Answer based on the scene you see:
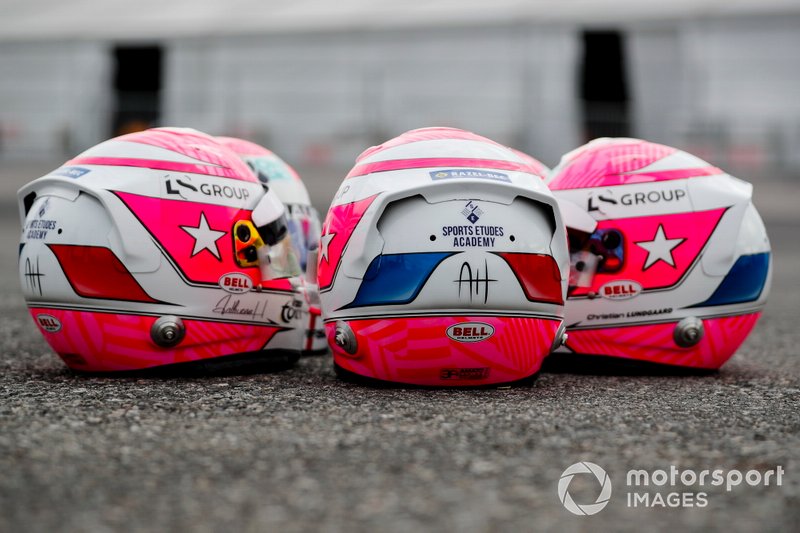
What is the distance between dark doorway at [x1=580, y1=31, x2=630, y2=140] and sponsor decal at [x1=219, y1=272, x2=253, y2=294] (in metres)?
14.5

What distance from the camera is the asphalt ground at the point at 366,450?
8.30 feet

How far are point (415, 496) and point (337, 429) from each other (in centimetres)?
78

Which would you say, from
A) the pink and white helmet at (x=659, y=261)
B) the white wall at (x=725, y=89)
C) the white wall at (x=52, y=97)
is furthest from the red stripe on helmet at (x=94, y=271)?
the white wall at (x=725, y=89)

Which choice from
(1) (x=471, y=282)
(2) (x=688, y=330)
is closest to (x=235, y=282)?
(1) (x=471, y=282)

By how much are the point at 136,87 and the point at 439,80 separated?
678 centimetres

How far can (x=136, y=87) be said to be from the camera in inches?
829

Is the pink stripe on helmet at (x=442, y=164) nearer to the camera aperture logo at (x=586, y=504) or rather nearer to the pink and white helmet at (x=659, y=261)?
the pink and white helmet at (x=659, y=261)

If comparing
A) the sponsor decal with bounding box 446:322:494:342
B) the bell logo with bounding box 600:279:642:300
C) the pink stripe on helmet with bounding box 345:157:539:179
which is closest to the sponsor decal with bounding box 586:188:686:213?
the bell logo with bounding box 600:279:642:300

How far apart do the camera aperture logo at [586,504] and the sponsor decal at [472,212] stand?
1.36m

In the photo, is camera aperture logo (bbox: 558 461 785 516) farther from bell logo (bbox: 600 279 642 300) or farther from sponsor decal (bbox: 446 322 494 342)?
bell logo (bbox: 600 279 642 300)

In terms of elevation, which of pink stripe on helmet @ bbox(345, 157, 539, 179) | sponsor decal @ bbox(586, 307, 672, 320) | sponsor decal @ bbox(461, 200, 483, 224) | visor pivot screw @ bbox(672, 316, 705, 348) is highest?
pink stripe on helmet @ bbox(345, 157, 539, 179)

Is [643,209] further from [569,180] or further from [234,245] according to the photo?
[234,245]

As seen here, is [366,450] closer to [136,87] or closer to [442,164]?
[442,164]

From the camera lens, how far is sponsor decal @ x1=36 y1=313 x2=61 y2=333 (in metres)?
4.46
